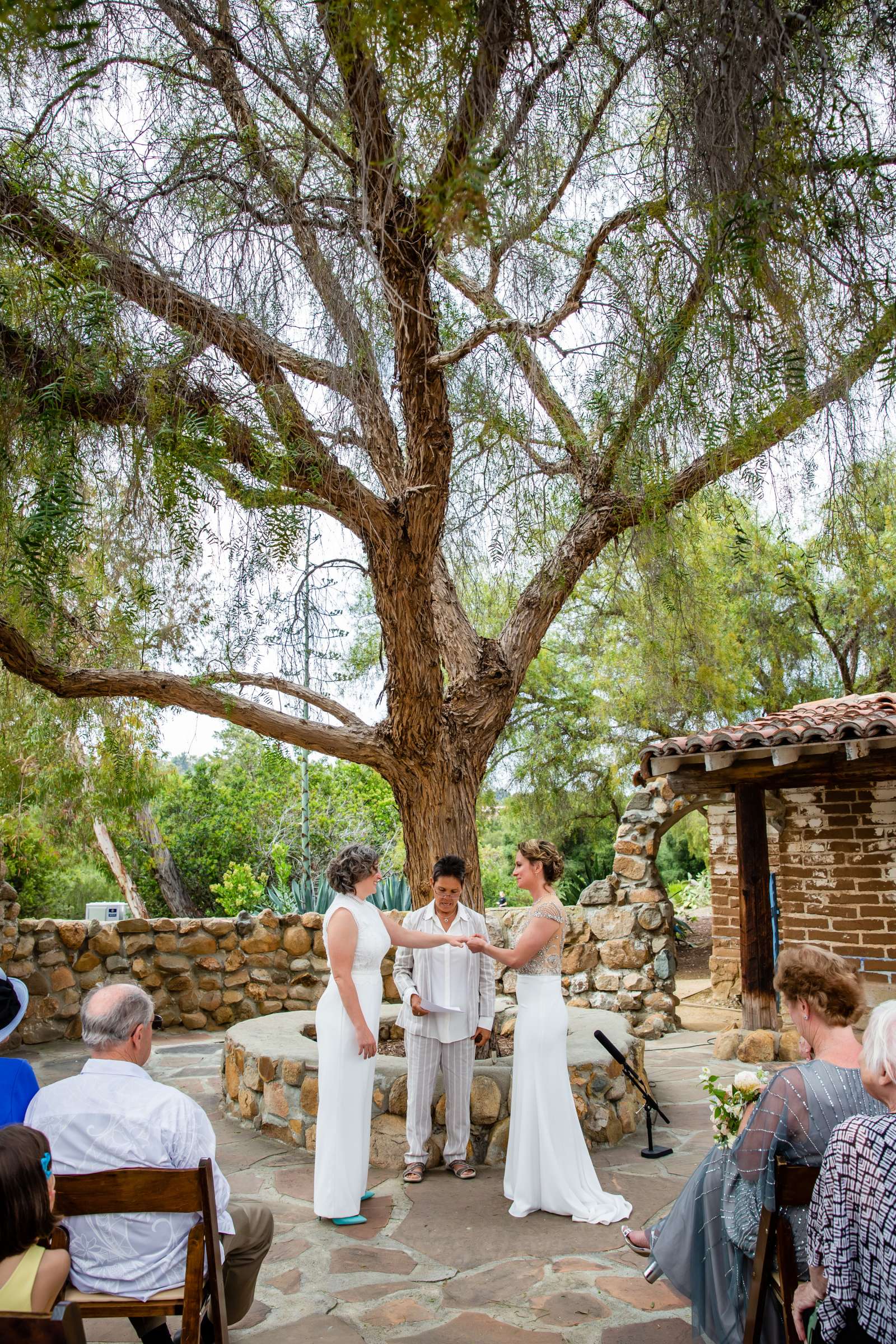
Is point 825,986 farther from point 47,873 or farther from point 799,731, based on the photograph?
point 47,873

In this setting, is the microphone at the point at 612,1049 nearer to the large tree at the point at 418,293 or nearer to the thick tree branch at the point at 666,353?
the large tree at the point at 418,293

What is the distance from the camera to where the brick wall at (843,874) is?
8438mm

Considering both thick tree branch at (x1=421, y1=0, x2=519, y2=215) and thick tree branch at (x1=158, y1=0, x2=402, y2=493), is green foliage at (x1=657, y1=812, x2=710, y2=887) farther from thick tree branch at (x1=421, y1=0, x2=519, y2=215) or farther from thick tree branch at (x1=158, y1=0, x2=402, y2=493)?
thick tree branch at (x1=421, y1=0, x2=519, y2=215)

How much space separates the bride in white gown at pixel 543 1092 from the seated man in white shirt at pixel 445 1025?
23cm

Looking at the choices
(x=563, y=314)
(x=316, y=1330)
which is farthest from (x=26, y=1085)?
(x=563, y=314)

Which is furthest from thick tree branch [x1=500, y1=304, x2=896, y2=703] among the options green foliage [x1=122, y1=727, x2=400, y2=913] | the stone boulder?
green foliage [x1=122, y1=727, x2=400, y2=913]

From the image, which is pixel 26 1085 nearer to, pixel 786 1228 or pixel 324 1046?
pixel 324 1046

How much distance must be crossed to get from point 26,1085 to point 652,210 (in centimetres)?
349

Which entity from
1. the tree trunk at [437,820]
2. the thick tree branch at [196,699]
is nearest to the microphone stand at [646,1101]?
the tree trunk at [437,820]

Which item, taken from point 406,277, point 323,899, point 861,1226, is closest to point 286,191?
point 406,277

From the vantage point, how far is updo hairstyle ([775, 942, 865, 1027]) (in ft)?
8.70

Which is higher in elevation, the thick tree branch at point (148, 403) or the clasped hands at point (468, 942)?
the thick tree branch at point (148, 403)

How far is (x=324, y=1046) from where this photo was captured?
4273mm

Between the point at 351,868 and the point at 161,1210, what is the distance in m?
2.11
